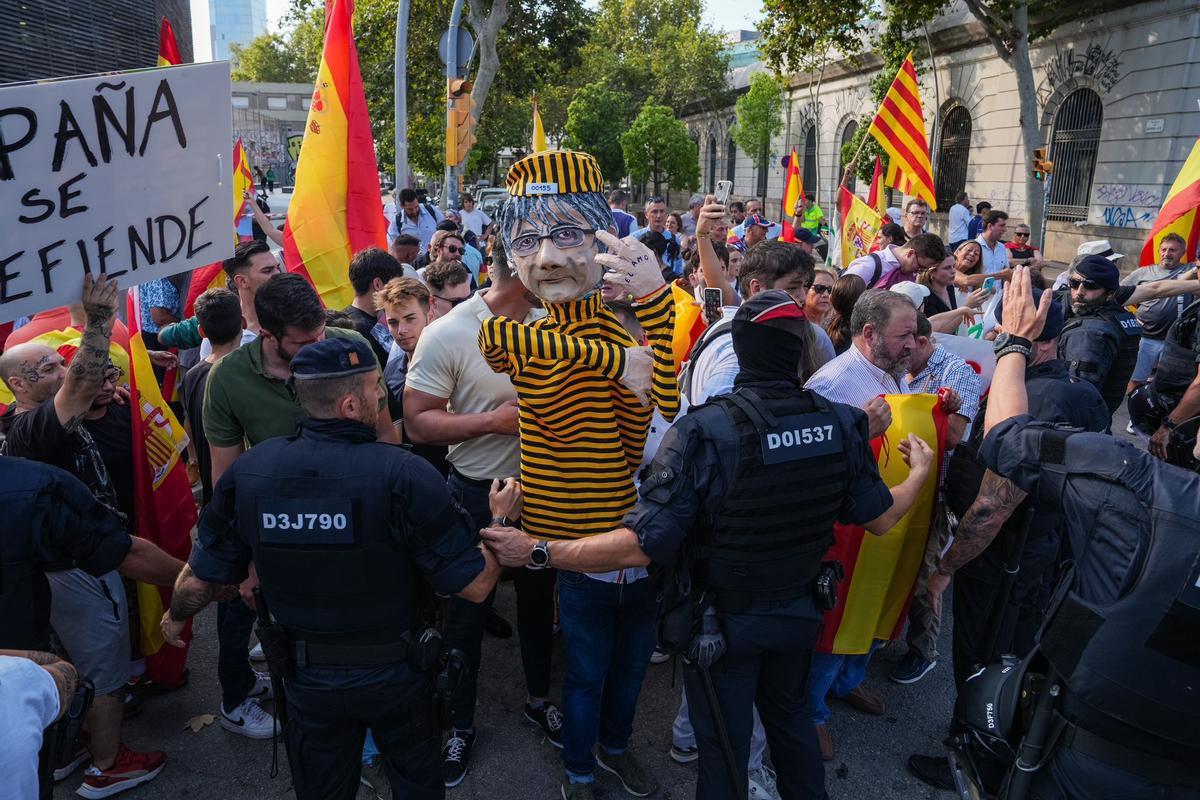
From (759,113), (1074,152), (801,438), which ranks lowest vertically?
(801,438)

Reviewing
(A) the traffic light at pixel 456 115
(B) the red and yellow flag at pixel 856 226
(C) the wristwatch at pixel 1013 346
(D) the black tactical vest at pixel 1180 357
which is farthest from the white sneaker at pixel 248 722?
(A) the traffic light at pixel 456 115

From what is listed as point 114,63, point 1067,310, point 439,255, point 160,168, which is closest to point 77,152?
point 160,168

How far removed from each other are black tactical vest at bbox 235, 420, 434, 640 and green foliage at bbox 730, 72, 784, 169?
96.6 ft

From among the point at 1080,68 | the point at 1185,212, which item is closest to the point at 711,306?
the point at 1185,212

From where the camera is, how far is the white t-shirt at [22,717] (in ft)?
4.95

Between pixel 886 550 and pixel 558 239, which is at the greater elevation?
pixel 558 239

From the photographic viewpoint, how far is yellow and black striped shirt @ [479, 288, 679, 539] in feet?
8.87

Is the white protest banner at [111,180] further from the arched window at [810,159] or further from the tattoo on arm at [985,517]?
the arched window at [810,159]

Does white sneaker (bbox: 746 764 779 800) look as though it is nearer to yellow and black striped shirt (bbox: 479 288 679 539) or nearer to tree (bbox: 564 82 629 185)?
yellow and black striped shirt (bbox: 479 288 679 539)

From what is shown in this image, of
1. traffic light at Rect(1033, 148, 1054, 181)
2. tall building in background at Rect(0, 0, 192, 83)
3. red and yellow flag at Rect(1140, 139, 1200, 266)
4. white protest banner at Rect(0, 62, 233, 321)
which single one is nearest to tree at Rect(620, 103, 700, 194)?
traffic light at Rect(1033, 148, 1054, 181)

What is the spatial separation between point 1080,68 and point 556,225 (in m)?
18.7

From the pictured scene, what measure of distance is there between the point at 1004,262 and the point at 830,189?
21.1m

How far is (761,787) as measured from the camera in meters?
3.15

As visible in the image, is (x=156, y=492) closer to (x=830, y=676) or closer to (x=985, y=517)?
(x=830, y=676)
